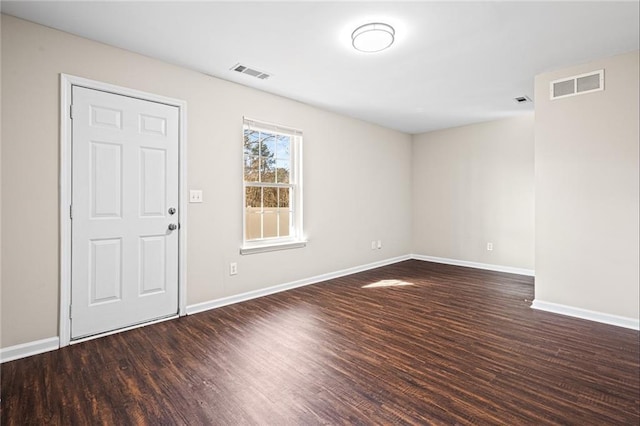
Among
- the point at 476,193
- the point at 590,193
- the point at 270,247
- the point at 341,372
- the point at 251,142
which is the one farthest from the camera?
the point at 476,193

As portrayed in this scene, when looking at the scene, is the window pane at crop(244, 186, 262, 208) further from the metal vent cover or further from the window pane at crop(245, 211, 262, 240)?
the metal vent cover

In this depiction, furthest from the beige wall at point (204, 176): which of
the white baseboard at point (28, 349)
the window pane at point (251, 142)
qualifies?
the window pane at point (251, 142)

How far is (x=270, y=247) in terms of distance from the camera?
13.0ft

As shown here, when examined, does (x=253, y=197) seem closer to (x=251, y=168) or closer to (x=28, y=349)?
(x=251, y=168)

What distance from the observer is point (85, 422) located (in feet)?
5.43

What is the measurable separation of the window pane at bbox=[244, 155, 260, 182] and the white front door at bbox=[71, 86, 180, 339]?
2.83 ft

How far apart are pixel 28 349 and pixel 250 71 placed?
3062 millimetres

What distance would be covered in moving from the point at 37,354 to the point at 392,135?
571 centimetres

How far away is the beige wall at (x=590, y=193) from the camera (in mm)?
2932

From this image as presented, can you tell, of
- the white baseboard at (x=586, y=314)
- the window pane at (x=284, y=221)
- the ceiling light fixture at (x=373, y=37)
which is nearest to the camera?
the ceiling light fixture at (x=373, y=37)

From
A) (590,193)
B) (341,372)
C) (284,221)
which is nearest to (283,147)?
(284,221)

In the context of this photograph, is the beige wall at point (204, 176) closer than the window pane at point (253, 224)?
Yes

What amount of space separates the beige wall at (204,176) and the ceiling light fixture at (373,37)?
1632 mm

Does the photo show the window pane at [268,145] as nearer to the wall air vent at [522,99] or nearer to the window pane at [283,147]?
the window pane at [283,147]
